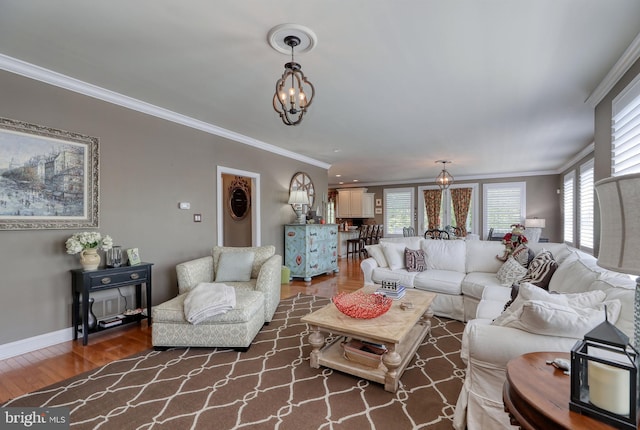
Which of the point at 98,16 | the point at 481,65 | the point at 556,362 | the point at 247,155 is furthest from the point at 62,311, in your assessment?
the point at 481,65

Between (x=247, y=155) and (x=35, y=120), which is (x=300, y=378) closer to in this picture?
(x=35, y=120)

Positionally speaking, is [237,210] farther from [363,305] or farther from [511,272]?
[511,272]

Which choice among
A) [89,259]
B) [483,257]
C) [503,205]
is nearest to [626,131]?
[483,257]

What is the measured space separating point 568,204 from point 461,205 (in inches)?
104

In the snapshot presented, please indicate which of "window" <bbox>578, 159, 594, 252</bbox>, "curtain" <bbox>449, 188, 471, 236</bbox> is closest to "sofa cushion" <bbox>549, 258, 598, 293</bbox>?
"window" <bbox>578, 159, 594, 252</bbox>

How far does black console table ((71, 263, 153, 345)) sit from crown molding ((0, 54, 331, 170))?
5.84 feet

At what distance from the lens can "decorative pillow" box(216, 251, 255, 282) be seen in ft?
11.3

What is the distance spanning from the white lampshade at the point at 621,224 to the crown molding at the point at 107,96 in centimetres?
392

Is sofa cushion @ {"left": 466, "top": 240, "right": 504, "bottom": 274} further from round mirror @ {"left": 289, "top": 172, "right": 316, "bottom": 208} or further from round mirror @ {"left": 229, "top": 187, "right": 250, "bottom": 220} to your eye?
round mirror @ {"left": 229, "top": 187, "right": 250, "bottom": 220}

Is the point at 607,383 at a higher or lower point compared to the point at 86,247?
lower

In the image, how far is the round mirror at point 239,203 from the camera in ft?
19.2

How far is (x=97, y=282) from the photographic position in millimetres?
2768

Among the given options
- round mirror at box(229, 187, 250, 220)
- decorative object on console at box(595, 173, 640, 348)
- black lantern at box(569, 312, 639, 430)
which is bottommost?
black lantern at box(569, 312, 639, 430)

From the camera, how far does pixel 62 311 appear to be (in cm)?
281
